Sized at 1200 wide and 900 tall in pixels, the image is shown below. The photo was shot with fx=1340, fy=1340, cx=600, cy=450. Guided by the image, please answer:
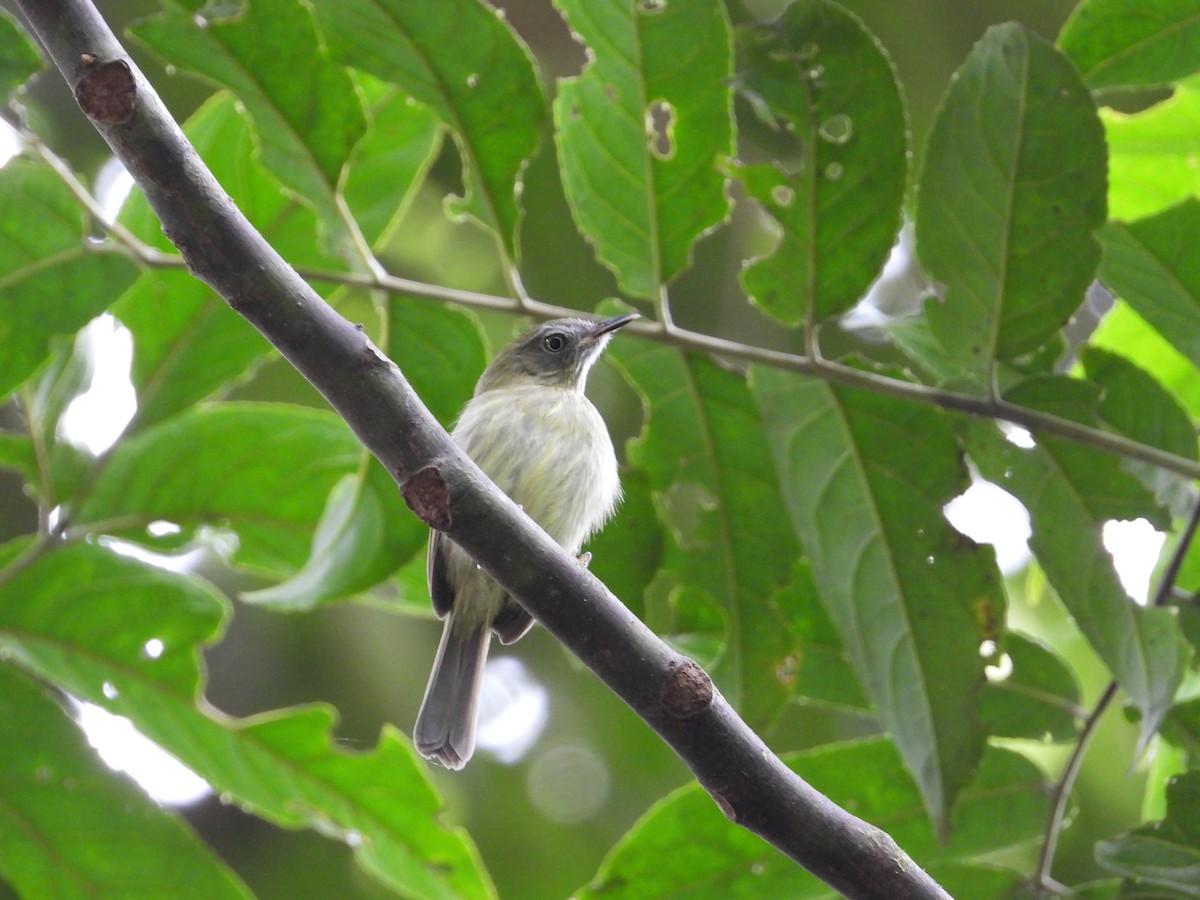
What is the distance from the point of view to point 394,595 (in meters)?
4.09

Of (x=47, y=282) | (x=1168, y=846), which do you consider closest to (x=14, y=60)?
(x=47, y=282)

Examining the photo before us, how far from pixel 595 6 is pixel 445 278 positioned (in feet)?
12.1

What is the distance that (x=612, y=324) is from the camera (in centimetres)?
381

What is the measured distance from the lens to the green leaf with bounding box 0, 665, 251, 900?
3352 millimetres

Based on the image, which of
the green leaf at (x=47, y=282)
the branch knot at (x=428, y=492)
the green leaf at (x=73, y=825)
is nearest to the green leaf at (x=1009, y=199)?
the branch knot at (x=428, y=492)

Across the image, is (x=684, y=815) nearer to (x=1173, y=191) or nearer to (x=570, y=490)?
(x=570, y=490)

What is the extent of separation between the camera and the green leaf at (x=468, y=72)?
299 centimetres

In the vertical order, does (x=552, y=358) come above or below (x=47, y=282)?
below

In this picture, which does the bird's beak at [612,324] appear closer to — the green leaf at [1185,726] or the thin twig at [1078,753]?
the thin twig at [1078,753]

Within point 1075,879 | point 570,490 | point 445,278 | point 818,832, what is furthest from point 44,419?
point 1075,879

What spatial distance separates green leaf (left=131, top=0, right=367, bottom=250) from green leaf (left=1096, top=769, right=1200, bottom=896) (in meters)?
2.16

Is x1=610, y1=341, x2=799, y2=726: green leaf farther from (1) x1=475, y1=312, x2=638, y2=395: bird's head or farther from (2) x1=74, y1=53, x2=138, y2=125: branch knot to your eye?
(2) x1=74, y1=53, x2=138, y2=125: branch knot

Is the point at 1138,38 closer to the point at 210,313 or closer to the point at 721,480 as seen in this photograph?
Answer: the point at 721,480

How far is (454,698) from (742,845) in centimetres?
102
